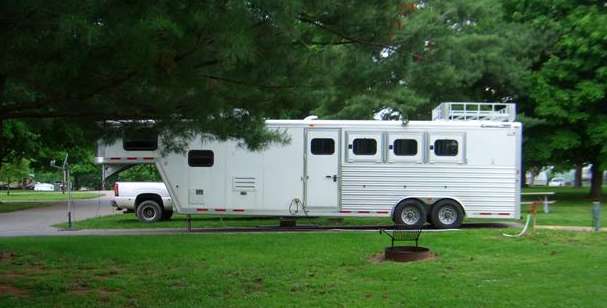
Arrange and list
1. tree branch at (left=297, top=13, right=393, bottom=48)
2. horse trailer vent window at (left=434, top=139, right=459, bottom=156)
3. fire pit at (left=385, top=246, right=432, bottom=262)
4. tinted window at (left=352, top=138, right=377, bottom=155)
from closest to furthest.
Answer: tree branch at (left=297, top=13, right=393, bottom=48), fire pit at (left=385, top=246, right=432, bottom=262), tinted window at (left=352, top=138, right=377, bottom=155), horse trailer vent window at (left=434, top=139, right=459, bottom=156)

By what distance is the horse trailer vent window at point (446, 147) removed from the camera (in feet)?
49.4

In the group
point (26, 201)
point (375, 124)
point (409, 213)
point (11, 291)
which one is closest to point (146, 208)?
point (375, 124)

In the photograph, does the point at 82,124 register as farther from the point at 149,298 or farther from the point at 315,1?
the point at 315,1

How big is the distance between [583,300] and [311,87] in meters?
3.74

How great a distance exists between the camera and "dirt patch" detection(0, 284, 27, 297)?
762 centimetres

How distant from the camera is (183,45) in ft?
14.9

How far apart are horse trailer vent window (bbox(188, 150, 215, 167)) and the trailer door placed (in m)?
2.23

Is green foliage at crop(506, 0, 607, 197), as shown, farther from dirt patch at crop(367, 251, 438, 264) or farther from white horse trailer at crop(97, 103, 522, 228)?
dirt patch at crop(367, 251, 438, 264)

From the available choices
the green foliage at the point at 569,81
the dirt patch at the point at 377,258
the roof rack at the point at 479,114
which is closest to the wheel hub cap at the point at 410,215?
the roof rack at the point at 479,114

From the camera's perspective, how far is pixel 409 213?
49.5 ft

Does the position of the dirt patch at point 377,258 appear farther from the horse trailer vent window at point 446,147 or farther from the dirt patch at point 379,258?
the horse trailer vent window at point 446,147

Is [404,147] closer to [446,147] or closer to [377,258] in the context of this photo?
[446,147]

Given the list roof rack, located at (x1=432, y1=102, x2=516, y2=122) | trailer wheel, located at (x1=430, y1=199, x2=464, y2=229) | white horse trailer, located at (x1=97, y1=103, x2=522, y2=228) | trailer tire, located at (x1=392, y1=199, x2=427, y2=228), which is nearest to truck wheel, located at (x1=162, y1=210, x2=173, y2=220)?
white horse trailer, located at (x1=97, y1=103, x2=522, y2=228)

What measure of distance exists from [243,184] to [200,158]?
1156 millimetres
